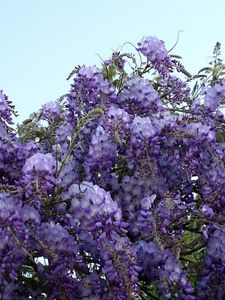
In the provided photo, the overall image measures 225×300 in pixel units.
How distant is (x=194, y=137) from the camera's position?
3.91 m

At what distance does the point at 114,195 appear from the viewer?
A: 13.1 feet

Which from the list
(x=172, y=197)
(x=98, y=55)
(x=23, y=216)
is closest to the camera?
(x=23, y=216)

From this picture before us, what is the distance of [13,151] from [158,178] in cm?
87

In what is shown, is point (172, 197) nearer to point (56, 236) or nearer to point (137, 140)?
point (137, 140)

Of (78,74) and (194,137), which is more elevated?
(78,74)

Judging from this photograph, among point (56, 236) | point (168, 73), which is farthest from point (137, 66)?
point (56, 236)

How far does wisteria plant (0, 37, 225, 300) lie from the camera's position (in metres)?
3.33

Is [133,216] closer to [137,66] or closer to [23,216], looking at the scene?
[23,216]

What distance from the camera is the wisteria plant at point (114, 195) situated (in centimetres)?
333

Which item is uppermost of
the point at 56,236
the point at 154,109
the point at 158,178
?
the point at 154,109

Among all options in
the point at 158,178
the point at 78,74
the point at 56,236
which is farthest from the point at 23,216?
the point at 78,74

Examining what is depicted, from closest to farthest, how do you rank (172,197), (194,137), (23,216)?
1. (23,216)
2. (172,197)
3. (194,137)

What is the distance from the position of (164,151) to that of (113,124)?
1.24 ft

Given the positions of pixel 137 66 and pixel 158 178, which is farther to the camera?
pixel 137 66
